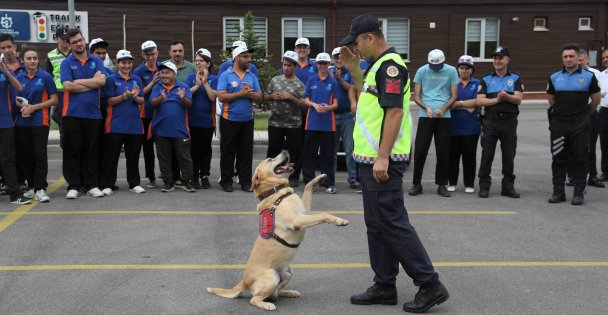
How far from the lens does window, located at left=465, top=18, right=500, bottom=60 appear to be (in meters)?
27.0

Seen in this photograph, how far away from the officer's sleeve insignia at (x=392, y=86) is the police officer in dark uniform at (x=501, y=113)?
16.2 ft

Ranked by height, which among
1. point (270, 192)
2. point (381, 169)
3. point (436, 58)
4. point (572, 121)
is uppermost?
point (436, 58)

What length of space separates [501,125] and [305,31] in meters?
18.1

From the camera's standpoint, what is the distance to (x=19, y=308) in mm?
4656

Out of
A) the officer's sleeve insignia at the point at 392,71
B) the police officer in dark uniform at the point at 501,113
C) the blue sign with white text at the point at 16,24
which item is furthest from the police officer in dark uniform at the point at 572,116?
the blue sign with white text at the point at 16,24

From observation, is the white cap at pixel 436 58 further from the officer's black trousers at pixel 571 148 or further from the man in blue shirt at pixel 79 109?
the man in blue shirt at pixel 79 109

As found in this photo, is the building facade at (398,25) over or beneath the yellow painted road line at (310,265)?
over

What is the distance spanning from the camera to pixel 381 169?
4.46m

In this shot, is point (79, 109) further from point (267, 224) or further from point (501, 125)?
point (501, 125)

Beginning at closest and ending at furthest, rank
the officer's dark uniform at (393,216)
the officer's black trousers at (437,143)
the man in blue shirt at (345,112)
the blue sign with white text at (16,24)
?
the officer's dark uniform at (393,216)
the officer's black trousers at (437,143)
the man in blue shirt at (345,112)
the blue sign with white text at (16,24)

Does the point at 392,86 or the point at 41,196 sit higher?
the point at 392,86

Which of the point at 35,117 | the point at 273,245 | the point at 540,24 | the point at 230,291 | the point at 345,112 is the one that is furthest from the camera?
the point at 540,24

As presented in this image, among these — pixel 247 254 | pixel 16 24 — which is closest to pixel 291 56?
pixel 247 254

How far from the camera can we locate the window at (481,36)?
88.7 ft
